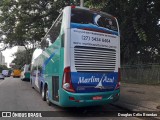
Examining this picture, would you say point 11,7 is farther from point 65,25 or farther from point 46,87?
point 65,25

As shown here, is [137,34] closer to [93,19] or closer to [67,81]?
[93,19]

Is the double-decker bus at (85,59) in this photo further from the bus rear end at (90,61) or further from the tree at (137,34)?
the tree at (137,34)

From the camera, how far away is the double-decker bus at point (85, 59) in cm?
890

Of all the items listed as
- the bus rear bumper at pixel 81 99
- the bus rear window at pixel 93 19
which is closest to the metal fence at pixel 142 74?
the bus rear window at pixel 93 19

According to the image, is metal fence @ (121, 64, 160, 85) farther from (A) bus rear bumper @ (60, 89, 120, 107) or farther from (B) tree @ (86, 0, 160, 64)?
(A) bus rear bumper @ (60, 89, 120, 107)

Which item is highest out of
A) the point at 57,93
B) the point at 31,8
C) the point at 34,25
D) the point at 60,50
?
the point at 31,8

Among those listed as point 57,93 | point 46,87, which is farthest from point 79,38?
point 46,87

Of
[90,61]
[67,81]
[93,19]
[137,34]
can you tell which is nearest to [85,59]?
[90,61]

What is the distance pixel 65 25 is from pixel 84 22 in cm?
75

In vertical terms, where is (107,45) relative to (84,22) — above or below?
below

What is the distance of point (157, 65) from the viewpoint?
18.1m

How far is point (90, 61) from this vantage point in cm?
927

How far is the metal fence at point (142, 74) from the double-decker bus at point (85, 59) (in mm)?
9065

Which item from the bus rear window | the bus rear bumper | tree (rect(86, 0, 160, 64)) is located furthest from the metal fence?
the bus rear bumper
